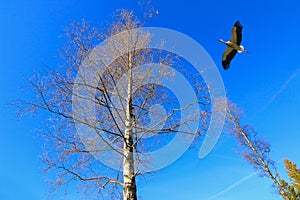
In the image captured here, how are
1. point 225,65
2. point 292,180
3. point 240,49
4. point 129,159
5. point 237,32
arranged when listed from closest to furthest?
point 129,159 → point 225,65 → point 237,32 → point 240,49 → point 292,180

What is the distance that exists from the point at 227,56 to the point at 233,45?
1.49 feet

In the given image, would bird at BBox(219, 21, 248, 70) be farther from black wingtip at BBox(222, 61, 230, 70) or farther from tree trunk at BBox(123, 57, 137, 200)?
tree trunk at BBox(123, 57, 137, 200)

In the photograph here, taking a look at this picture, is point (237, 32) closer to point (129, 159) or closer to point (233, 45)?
point (233, 45)

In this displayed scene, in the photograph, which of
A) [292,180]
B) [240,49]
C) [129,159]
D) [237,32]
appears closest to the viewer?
[129,159]

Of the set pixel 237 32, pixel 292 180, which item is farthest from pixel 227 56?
pixel 292 180

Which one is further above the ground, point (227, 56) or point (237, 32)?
point (237, 32)

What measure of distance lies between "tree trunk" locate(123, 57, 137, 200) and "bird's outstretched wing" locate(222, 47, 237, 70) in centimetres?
273

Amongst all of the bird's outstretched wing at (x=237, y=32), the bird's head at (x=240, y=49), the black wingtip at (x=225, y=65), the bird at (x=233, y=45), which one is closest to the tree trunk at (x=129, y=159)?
the black wingtip at (x=225, y=65)

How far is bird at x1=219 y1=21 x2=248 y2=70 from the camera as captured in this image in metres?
→ 6.63

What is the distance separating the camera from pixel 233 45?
6980mm

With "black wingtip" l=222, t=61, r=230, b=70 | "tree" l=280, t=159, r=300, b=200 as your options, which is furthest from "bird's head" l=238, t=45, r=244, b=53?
"tree" l=280, t=159, r=300, b=200

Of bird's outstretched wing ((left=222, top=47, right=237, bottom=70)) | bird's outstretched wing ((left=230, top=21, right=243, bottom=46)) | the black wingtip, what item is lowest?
the black wingtip

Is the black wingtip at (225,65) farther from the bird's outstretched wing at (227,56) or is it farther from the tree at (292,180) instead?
the tree at (292,180)

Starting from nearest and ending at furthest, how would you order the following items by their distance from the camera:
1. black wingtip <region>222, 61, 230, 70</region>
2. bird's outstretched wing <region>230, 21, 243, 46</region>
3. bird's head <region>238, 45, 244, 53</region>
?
black wingtip <region>222, 61, 230, 70</region>, bird's outstretched wing <region>230, 21, 243, 46</region>, bird's head <region>238, 45, 244, 53</region>
